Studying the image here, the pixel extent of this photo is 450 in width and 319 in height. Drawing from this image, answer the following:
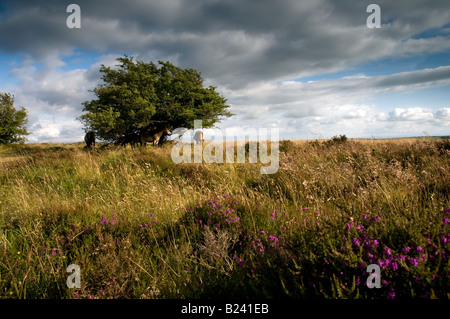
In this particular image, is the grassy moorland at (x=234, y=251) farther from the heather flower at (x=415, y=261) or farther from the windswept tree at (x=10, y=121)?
the windswept tree at (x=10, y=121)

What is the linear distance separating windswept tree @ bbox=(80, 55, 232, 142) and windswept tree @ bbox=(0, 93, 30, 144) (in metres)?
18.7

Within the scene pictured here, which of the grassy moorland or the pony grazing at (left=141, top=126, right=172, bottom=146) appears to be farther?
the pony grazing at (left=141, top=126, right=172, bottom=146)

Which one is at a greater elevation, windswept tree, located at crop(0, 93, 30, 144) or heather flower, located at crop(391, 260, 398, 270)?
windswept tree, located at crop(0, 93, 30, 144)

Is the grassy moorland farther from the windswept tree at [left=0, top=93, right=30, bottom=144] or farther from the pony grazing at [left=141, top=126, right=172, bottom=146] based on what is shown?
the windswept tree at [left=0, top=93, right=30, bottom=144]

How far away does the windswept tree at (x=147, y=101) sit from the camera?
49.7 ft

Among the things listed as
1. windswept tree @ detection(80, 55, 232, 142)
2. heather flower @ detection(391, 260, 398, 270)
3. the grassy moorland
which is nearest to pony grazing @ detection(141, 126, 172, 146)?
windswept tree @ detection(80, 55, 232, 142)

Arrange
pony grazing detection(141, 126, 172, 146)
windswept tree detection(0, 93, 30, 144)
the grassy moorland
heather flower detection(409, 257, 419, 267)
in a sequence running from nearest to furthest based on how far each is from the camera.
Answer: heather flower detection(409, 257, 419, 267)
the grassy moorland
pony grazing detection(141, 126, 172, 146)
windswept tree detection(0, 93, 30, 144)

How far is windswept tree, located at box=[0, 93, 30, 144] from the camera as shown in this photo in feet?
87.1

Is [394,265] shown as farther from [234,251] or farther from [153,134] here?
[153,134]

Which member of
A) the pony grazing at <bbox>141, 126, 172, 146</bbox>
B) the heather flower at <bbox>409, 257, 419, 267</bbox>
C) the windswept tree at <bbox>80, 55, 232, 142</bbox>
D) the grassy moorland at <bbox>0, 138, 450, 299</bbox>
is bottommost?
the grassy moorland at <bbox>0, 138, 450, 299</bbox>

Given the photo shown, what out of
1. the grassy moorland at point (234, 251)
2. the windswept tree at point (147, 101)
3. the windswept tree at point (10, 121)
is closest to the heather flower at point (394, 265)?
the grassy moorland at point (234, 251)

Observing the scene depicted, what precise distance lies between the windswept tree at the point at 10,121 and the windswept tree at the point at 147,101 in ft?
61.3

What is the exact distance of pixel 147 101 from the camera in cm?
1576
